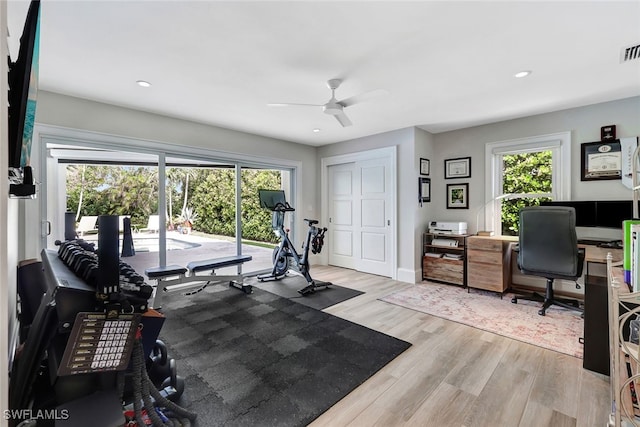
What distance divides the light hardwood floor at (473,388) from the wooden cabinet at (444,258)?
159cm

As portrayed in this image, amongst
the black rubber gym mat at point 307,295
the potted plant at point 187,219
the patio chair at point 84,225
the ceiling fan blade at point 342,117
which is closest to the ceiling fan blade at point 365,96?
the ceiling fan blade at point 342,117

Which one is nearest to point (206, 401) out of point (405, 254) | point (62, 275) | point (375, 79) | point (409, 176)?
point (62, 275)

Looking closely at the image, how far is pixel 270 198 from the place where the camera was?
4.55 meters

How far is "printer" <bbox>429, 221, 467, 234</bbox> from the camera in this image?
4258mm

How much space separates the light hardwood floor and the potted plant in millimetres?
3346

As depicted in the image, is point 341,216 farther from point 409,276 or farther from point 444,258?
point 444,258

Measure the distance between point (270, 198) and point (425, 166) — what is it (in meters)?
2.61

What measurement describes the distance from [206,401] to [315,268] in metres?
3.85

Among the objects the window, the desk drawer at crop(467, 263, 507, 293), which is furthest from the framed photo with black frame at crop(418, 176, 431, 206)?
the desk drawer at crop(467, 263, 507, 293)

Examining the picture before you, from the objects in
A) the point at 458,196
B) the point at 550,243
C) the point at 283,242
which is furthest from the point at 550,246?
the point at 283,242

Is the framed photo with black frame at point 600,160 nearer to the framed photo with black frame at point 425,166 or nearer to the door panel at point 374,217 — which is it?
the framed photo with black frame at point 425,166

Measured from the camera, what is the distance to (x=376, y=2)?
1.73 m

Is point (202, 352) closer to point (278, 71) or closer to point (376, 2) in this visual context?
point (278, 71)

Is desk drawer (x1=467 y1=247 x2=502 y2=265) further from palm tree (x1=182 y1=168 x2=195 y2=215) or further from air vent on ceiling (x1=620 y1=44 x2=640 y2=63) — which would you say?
palm tree (x1=182 y1=168 x2=195 y2=215)
